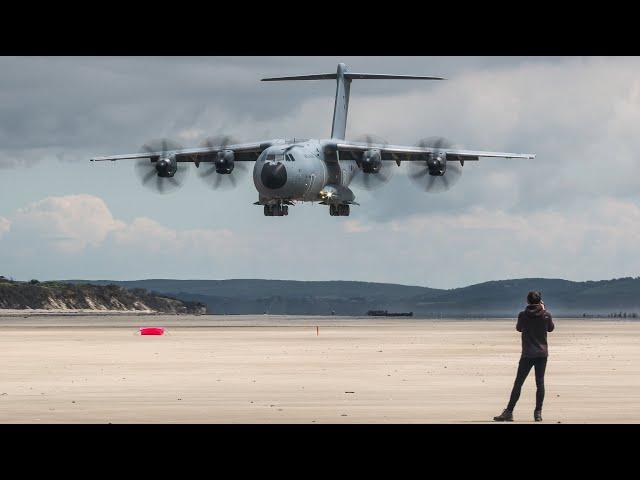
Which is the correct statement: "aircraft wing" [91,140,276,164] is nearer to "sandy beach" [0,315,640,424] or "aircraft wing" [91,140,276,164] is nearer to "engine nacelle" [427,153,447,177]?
"engine nacelle" [427,153,447,177]

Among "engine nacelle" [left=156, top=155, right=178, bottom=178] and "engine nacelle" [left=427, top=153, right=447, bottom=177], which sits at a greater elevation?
"engine nacelle" [left=427, top=153, right=447, bottom=177]

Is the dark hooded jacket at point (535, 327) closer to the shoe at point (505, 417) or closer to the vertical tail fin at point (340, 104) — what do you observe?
the shoe at point (505, 417)

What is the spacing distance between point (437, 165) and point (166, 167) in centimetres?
1843

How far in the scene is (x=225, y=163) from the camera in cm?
9638

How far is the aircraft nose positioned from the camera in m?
82.9

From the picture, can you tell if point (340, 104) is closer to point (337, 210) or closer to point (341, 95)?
point (341, 95)

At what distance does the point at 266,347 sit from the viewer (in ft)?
148

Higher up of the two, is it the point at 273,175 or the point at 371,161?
the point at 371,161

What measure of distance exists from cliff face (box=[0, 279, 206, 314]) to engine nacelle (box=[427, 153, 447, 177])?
2254 inches

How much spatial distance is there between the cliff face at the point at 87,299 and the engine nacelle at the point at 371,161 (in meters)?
52.8

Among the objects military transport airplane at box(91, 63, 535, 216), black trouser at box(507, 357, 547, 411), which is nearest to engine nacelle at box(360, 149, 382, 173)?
military transport airplane at box(91, 63, 535, 216)

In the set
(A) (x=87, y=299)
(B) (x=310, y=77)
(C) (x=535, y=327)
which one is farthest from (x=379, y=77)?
(C) (x=535, y=327)

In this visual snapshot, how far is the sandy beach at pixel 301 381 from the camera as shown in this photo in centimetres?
2212
